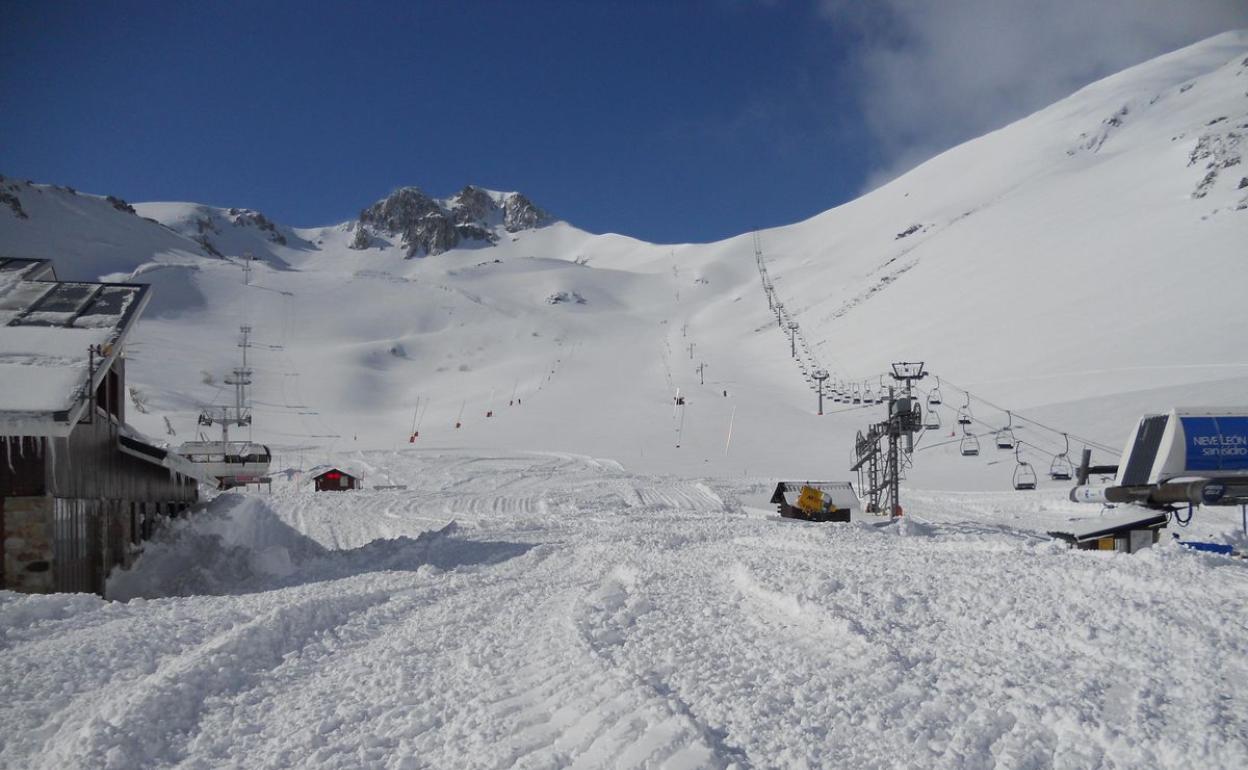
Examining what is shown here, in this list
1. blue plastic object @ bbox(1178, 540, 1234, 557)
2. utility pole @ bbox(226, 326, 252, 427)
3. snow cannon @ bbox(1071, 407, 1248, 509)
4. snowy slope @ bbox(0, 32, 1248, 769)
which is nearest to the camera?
snowy slope @ bbox(0, 32, 1248, 769)

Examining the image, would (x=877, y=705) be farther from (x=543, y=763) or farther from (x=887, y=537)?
(x=887, y=537)

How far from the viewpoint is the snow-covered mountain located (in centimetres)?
5697

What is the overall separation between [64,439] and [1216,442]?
16087 mm

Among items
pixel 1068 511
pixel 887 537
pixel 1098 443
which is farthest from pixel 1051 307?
pixel 887 537

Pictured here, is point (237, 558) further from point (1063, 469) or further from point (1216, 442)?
point (1063, 469)

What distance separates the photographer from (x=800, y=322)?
116 m

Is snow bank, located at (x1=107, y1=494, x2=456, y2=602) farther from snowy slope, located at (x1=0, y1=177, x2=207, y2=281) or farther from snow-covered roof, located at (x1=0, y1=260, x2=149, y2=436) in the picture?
snowy slope, located at (x1=0, y1=177, x2=207, y2=281)

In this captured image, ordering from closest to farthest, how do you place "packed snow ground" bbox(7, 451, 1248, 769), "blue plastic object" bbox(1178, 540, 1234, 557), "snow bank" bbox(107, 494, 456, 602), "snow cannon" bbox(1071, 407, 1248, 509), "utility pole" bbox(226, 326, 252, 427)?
"packed snow ground" bbox(7, 451, 1248, 769), "snow cannon" bbox(1071, 407, 1248, 509), "blue plastic object" bbox(1178, 540, 1234, 557), "snow bank" bbox(107, 494, 456, 602), "utility pole" bbox(226, 326, 252, 427)

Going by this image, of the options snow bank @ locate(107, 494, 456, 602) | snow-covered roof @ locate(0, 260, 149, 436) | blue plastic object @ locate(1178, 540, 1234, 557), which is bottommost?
snow bank @ locate(107, 494, 456, 602)

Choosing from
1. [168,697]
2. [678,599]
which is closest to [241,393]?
[678,599]

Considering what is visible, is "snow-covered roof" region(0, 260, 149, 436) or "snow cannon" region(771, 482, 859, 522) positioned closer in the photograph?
"snow-covered roof" region(0, 260, 149, 436)

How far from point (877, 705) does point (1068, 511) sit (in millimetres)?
27537

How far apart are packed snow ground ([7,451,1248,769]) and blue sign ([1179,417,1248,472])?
240 cm

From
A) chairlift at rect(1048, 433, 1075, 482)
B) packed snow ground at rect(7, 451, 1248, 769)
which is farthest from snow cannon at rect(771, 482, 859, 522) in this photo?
packed snow ground at rect(7, 451, 1248, 769)
